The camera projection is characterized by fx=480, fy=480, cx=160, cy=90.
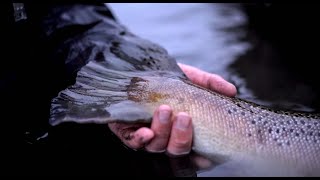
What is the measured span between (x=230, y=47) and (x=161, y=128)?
189 cm

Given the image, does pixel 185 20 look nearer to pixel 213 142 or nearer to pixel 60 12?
pixel 60 12

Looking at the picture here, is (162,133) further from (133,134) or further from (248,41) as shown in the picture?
(248,41)

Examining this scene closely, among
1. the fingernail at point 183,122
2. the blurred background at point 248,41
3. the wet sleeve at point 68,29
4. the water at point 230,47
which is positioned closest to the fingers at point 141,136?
the fingernail at point 183,122

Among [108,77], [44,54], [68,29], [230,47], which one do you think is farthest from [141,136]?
[230,47]

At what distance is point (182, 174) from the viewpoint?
6.41 ft

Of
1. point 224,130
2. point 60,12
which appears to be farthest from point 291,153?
point 60,12

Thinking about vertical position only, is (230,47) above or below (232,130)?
below

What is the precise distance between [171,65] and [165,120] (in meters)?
0.50

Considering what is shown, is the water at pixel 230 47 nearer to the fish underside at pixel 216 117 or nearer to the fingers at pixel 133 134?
the fish underside at pixel 216 117

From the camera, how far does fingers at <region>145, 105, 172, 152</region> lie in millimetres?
1797

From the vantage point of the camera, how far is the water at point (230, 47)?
2814 mm

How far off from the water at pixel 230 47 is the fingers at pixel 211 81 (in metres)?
0.41

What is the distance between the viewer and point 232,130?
1901 millimetres

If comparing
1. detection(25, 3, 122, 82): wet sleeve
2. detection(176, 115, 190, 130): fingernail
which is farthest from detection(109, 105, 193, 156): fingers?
detection(25, 3, 122, 82): wet sleeve
